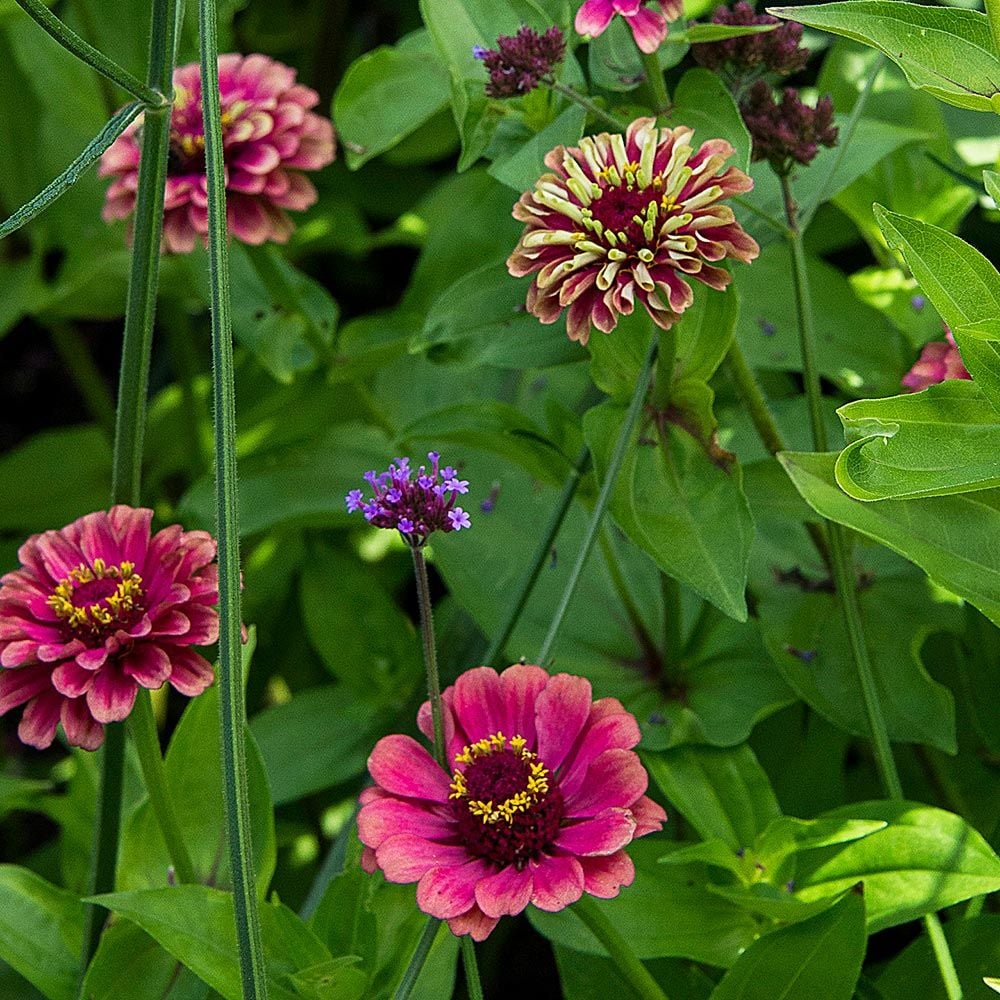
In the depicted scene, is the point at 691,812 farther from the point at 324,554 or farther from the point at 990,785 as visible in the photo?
the point at 324,554

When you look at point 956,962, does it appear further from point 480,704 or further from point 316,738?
point 316,738

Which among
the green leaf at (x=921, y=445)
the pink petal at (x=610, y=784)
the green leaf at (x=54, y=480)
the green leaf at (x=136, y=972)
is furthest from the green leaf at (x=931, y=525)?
the green leaf at (x=54, y=480)

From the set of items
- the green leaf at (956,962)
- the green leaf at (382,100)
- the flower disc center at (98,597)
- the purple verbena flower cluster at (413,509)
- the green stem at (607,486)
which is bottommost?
the green leaf at (956,962)

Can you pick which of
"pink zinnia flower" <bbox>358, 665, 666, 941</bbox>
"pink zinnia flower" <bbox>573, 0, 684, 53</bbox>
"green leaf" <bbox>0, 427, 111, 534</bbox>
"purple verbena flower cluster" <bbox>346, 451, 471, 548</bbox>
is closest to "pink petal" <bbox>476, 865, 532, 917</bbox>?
"pink zinnia flower" <bbox>358, 665, 666, 941</bbox>

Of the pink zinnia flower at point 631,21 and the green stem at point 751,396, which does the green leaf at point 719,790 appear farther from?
the pink zinnia flower at point 631,21

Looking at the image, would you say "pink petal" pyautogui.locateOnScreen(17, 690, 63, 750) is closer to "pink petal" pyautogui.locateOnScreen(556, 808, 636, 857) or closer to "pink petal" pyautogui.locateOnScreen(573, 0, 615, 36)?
"pink petal" pyautogui.locateOnScreen(556, 808, 636, 857)

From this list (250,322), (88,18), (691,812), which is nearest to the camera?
(691,812)

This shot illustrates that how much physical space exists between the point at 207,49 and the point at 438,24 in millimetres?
272

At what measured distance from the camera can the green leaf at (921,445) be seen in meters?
0.49

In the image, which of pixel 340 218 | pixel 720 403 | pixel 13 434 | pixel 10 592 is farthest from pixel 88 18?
pixel 10 592

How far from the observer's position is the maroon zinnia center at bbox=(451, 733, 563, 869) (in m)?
0.48

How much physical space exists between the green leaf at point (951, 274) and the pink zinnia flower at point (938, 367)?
0.32ft

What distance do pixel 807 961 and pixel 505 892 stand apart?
0.53 feet

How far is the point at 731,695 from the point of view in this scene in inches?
27.8
